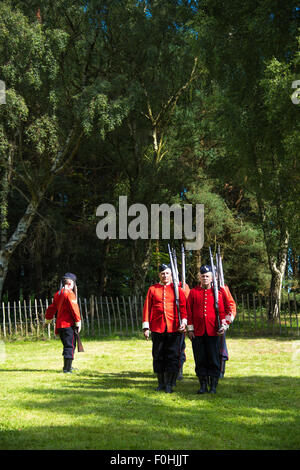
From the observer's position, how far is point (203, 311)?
7988 mm

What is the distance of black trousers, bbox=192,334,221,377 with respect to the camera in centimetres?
779

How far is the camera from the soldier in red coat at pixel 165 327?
7.93 meters

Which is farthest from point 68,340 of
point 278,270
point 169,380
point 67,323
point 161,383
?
point 278,270

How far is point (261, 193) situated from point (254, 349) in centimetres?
697

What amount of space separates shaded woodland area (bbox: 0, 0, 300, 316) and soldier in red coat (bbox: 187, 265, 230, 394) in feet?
26.2

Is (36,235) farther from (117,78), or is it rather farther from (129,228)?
(117,78)

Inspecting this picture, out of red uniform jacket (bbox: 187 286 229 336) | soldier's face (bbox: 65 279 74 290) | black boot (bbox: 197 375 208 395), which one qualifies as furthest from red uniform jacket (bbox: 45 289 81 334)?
black boot (bbox: 197 375 208 395)

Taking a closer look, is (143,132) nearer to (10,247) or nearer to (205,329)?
(10,247)

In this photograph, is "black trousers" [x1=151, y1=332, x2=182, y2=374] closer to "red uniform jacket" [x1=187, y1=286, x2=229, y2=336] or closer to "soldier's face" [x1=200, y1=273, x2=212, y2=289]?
"red uniform jacket" [x1=187, y1=286, x2=229, y2=336]

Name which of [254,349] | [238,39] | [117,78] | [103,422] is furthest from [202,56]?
[103,422]

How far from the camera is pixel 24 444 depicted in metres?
5.11

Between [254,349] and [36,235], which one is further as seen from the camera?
[36,235]

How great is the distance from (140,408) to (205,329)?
1.73 meters

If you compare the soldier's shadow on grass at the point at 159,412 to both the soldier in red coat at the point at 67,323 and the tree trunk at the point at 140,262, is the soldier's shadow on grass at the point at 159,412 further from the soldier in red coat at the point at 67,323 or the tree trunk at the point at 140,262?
the tree trunk at the point at 140,262
